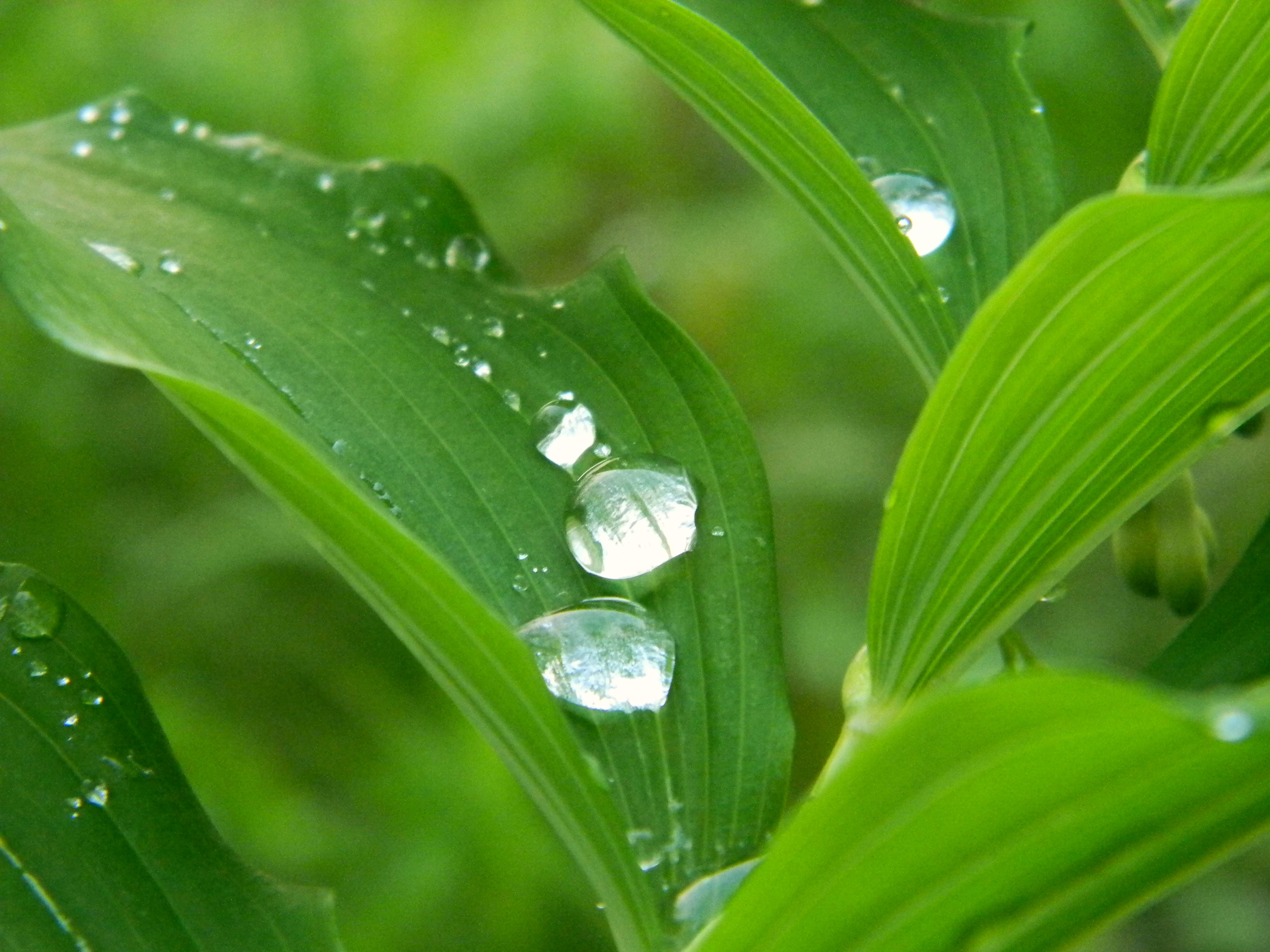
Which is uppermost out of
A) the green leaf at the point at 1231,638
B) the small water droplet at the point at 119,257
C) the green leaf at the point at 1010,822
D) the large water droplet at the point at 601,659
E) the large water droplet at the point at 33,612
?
the small water droplet at the point at 119,257

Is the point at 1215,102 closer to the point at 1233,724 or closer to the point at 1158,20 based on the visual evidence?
the point at 1158,20

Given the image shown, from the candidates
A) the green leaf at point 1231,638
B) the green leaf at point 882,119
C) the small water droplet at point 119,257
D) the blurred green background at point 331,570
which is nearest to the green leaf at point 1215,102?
the green leaf at point 882,119

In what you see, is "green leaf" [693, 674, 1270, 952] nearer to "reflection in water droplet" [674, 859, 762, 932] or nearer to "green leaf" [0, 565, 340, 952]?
"reflection in water droplet" [674, 859, 762, 932]

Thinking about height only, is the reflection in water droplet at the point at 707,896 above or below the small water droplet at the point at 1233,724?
above

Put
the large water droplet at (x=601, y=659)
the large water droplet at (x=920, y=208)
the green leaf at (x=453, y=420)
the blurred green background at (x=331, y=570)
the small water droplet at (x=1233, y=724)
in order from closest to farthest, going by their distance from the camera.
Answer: the small water droplet at (x=1233, y=724) < the green leaf at (x=453, y=420) < the large water droplet at (x=601, y=659) < the large water droplet at (x=920, y=208) < the blurred green background at (x=331, y=570)

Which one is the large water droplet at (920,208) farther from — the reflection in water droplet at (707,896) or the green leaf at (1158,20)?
the reflection in water droplet at (707,896)

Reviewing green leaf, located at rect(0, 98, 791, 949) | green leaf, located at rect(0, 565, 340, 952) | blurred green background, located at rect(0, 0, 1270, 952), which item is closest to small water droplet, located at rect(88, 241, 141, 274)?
green leaf, located at rect(0, 98, 791, 949)

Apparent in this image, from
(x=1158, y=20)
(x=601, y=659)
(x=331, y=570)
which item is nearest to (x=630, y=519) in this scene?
(x=601, y=659)
